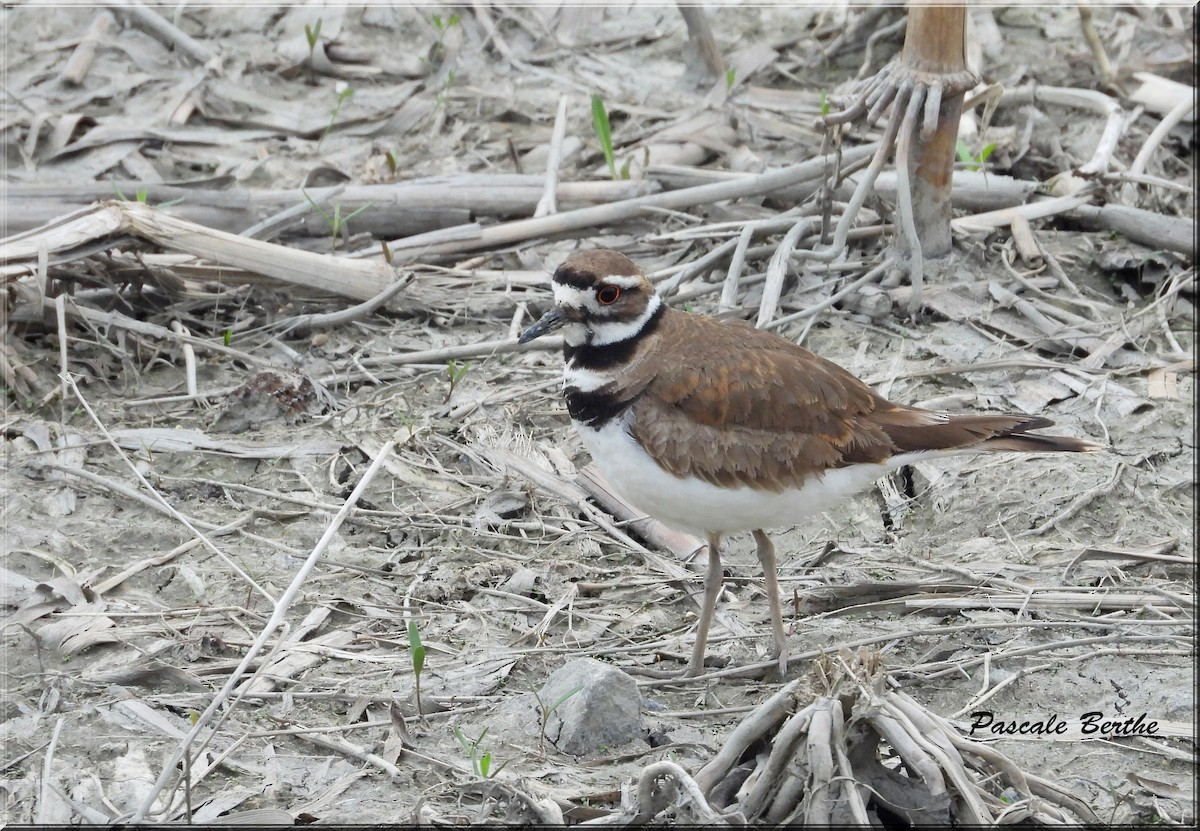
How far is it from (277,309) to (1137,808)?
4.21m

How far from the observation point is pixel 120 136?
7.12 metres

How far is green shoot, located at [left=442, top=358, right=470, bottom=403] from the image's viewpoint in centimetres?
540

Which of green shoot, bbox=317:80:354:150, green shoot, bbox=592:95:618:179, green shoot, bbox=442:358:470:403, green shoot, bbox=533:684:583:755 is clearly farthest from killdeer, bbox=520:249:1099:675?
green shoot, bbox=317:80:354:150

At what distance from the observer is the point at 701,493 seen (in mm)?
3871

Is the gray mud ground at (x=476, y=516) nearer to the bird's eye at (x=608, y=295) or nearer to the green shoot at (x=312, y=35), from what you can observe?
the green shoot at (x=312, y=35)

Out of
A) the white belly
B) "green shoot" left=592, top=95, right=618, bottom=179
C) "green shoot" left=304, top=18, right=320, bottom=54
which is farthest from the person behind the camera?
"green shoot" left=304, top=18, right=320, bottom=54

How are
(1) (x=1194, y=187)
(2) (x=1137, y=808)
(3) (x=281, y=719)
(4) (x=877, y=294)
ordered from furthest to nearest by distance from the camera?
(1) (x=1194, y=187) → (4) (x=877, y=294) → (3) (x=281, y=719) → (2) (x=1137, y=808)

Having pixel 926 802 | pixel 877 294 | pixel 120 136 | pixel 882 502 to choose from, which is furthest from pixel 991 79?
pixel 926 802

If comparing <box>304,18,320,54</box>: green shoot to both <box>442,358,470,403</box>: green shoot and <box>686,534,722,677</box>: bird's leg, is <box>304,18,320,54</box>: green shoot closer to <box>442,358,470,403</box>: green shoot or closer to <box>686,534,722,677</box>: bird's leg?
<box>442,358,470,403</box>: green shoot

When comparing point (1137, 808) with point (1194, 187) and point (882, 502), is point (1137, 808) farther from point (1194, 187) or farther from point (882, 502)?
point (1194, 187)

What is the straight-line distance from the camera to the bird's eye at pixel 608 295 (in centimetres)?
405

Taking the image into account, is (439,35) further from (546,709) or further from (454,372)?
(546,709)

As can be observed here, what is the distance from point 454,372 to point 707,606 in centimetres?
182

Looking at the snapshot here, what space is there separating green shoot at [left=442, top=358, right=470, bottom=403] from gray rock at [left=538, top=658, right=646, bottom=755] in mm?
1974
